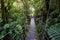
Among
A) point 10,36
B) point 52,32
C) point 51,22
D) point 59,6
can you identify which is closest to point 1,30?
point 10,36

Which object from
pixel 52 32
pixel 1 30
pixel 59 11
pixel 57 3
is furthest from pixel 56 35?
pixel 57 3

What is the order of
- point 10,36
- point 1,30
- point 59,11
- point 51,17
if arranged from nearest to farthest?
point 1,30 < point 10,36 < point 59,11 < point 51,17

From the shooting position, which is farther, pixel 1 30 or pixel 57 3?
pixel 57 3

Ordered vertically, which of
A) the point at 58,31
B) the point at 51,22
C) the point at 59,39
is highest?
the point at 58,31

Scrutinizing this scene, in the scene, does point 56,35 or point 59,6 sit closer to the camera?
point 56,35

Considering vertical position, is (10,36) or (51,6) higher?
(51,6)

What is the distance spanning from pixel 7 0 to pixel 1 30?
3.88m

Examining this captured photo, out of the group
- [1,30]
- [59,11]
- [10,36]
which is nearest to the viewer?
[1,30]

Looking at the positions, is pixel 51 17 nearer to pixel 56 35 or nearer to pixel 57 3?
pixel 57 3

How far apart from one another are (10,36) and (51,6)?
4.02 m

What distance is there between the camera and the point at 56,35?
4.11 meters

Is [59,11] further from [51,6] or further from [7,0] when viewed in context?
[7,0]

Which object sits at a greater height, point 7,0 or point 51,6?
point 7,0

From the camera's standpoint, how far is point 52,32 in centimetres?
411
